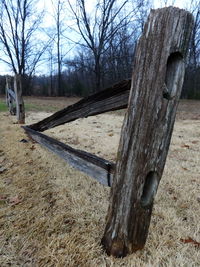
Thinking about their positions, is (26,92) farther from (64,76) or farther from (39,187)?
(39,187)

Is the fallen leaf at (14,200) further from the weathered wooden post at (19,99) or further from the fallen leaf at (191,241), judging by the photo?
the weathered wooden post at (19,99)

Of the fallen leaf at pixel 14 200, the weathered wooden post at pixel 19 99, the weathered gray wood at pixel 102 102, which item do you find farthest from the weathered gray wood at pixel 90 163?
the weathered wooden post at pixel 19 99

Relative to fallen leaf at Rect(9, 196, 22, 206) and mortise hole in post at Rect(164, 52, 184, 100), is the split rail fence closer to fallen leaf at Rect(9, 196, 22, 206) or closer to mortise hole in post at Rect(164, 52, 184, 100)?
mortise hole in post at Rect(164, 52, 184, 100)

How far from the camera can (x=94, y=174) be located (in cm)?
159

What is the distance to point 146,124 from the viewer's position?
109 centimetres

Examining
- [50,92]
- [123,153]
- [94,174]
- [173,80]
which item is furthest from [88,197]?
[50,92]

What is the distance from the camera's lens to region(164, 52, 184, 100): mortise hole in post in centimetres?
103

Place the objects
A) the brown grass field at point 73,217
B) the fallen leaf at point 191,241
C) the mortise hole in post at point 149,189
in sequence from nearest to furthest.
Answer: the mortise hole in post at point 149,189
the brown grass field at point 73,217
the fallen leaf at point 191,241

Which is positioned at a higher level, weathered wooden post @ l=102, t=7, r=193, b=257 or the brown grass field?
weathered wooden post @ l=102, t=7, r=193, b=257

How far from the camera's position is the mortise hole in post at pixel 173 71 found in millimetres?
1029

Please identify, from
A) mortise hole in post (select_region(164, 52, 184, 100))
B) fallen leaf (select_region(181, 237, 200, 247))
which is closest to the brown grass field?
fallen leaf (select_region(181, 237, 200, 247))

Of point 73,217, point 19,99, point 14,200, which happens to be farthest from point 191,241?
point 19,99

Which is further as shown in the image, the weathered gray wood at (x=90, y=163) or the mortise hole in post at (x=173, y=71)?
the weathered gray wood at (x=90, y=163)

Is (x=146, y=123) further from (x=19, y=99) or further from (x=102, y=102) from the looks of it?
(x=19, y=99)
